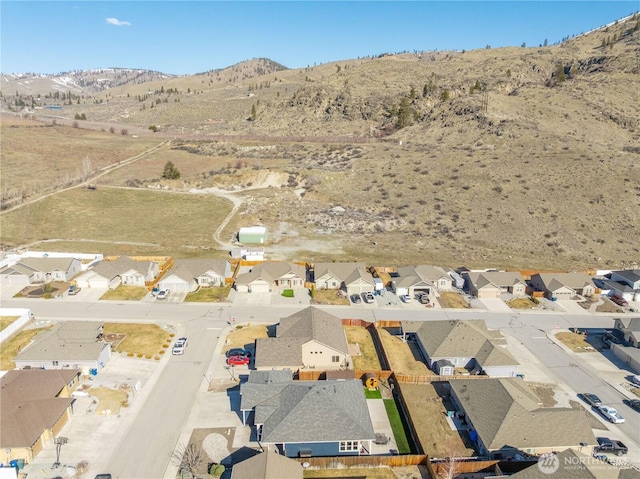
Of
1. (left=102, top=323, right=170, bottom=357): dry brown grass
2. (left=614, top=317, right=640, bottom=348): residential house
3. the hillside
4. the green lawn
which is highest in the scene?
the hillside

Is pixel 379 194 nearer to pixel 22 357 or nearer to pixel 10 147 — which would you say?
pixel 22 357

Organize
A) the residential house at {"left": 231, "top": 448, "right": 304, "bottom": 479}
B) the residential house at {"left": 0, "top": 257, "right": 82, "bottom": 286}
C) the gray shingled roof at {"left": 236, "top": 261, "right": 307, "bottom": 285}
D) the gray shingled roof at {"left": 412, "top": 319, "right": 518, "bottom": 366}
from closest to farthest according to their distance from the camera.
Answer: the residential house at {"left": 231, "top": 448, "right": 304, "bottom": 479} < the gray shingled roof at {"left": 412, "top": 319, "right": 518, "bottom": 366} < the gray shingled roof at {"left": 236, "top": 261, "right": 307, "bottom": 285} < the residential house at {"left": 0, "top": 257, "right": 82, "bottom": 286}

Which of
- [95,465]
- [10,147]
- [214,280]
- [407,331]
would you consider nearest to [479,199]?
[407,331]

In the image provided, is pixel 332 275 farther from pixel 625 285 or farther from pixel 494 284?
pixel 625 285

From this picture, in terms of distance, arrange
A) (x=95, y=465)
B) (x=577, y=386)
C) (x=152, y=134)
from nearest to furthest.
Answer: (x=95, y=465) < (x=577, y=386) < (x=152, y=134)

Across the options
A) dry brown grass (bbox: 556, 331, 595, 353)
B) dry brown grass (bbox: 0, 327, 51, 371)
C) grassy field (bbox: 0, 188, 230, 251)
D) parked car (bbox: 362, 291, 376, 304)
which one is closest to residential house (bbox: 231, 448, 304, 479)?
dry brown grass (bbox: 0, 327, 51, 371)

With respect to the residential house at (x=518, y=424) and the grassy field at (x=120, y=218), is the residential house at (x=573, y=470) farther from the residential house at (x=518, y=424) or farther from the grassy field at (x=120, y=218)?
the grassy field at (x=120, y=218)

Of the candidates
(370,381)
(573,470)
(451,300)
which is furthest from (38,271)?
(573,470)

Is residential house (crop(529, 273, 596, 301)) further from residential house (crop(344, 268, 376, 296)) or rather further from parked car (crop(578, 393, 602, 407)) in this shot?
residential house (crop(344, 268, 376, 296))
